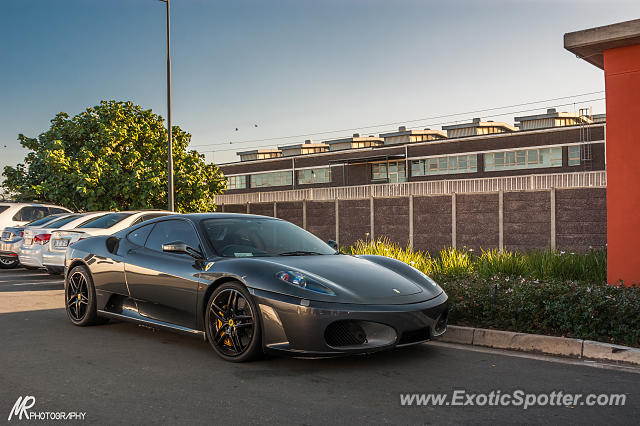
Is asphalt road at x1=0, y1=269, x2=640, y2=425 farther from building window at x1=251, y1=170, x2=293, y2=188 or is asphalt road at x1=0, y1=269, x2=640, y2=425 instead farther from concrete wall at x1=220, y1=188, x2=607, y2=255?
building window at x1=251, y1=170, x2=293, y2=188

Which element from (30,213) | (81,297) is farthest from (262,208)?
(81,297)

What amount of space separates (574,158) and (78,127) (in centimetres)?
3662

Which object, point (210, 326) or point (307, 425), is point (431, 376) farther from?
point (210, 326)

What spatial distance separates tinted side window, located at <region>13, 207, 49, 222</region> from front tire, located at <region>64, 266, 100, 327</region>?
10457 mm

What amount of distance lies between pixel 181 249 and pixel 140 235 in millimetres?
1160

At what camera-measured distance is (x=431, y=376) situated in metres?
5.02

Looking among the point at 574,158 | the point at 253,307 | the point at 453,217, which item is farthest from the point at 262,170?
the point at 253,307

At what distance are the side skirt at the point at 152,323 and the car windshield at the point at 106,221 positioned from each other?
5578mm

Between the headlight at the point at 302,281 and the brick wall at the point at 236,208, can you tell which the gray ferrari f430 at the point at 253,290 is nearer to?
the headlight at the point at 302,281

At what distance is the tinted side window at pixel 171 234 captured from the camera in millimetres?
6340

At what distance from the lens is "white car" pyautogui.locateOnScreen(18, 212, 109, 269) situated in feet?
41.9

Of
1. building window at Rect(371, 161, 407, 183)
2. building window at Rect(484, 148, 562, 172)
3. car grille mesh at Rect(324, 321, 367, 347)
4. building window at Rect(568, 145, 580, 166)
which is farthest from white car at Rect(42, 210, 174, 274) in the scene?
building window at Rect(371, 161, 407, 183)

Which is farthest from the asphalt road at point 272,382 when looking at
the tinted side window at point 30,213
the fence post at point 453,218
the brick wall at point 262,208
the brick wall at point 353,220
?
the brick wall at point 262,208

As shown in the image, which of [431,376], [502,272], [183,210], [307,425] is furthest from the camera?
[183,210]
